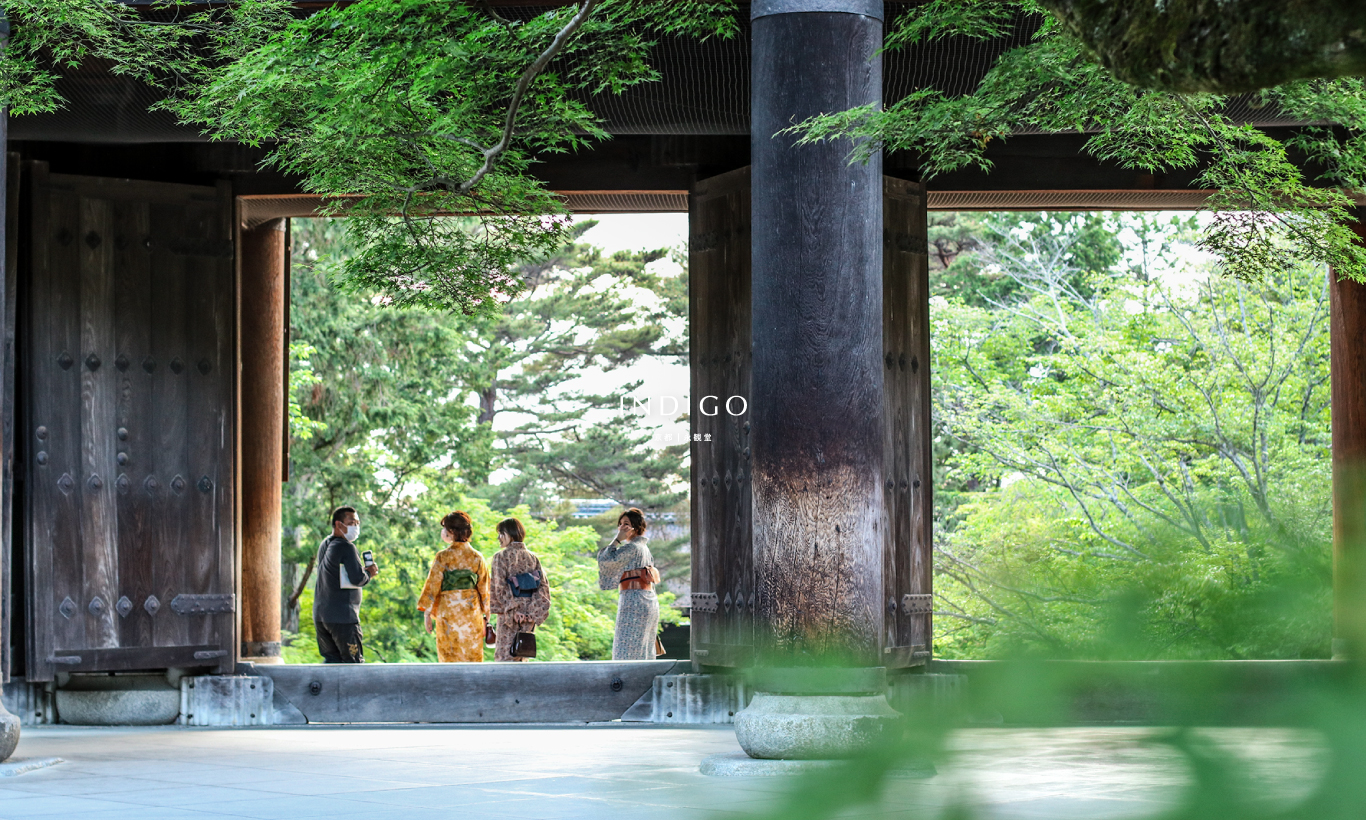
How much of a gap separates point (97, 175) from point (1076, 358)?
42.5 feet

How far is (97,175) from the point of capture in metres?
9.65

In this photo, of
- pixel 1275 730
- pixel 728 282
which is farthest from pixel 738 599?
pixel 1275 730

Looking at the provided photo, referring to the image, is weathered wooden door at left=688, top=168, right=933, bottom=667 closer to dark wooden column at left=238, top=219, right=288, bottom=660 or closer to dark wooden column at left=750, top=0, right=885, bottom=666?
dark wooden column at left=750, top=0, right=885, bottom=666

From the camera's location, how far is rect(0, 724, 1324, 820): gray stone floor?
2.58 feet

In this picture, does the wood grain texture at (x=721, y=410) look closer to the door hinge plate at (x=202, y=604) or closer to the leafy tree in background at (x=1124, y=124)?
the leafy tree in background at (x=1124, y=124)

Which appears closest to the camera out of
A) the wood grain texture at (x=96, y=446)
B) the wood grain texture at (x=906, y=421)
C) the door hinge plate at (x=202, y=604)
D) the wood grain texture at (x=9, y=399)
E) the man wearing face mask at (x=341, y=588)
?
the wood grain texture at (x=9, y=399)

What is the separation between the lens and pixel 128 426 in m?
9.52

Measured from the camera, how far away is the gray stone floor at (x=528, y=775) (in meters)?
0.79

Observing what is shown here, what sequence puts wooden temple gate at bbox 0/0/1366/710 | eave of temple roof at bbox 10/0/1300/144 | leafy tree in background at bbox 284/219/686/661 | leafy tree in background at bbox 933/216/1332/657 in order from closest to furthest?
eave of temple roof at bbox 10/0/1300/144
wooden temple gate at bbox 0/0/1366/710
leafy tree in background at bbox 933/216/1332/657
leafy tree in background at bbox 284/219/686/661

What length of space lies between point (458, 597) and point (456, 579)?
0.55ft

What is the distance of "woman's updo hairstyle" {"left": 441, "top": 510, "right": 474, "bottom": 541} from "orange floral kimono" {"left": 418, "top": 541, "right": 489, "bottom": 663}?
6cm

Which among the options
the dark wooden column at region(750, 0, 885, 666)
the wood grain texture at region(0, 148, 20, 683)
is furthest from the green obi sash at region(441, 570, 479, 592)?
the dark wooden column at region(750, 0, 885, 666)

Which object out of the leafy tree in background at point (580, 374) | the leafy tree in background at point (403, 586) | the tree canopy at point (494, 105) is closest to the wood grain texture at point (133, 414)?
the tree canopy at point (494, 105)

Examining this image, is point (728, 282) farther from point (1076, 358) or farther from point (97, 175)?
point (1076, 358)
